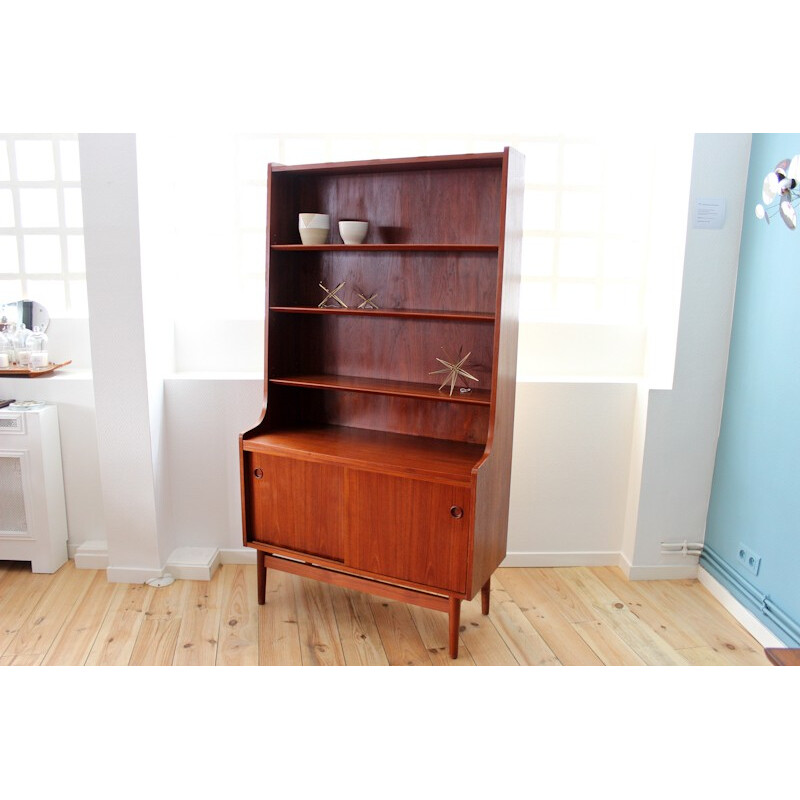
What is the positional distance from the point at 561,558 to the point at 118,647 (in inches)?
81.6

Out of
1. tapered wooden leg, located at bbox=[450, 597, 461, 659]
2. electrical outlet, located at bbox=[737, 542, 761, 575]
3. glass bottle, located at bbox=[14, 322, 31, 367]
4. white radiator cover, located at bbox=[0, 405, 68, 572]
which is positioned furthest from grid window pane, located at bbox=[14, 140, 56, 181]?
electrical outlet, located at bbox=[737, 542, 761, 575]

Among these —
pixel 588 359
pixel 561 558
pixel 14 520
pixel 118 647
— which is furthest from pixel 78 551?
pixel 588 359

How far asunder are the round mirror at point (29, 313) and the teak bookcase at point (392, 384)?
127cm

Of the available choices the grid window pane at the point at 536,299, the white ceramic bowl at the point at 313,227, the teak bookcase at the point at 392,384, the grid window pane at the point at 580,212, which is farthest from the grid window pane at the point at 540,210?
the white ceramic bowl at the point at 313,227

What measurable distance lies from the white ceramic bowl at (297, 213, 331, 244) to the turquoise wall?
182cm

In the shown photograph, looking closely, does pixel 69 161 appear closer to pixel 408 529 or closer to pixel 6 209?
pixel 6 209

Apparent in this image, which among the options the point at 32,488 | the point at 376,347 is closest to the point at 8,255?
the point at 32,488

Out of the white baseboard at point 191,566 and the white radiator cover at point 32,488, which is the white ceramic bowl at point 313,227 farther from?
the white baseboard at point 191,566

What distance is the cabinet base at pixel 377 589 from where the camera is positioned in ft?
8.53

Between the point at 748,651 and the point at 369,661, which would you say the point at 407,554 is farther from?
the point at 748,651

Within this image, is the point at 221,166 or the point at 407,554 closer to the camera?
the point at 407,554

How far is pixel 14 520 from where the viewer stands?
125 inches

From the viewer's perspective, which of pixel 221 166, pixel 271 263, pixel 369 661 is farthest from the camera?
pixel 221 166

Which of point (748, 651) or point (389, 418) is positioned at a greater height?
point (389, 418)
